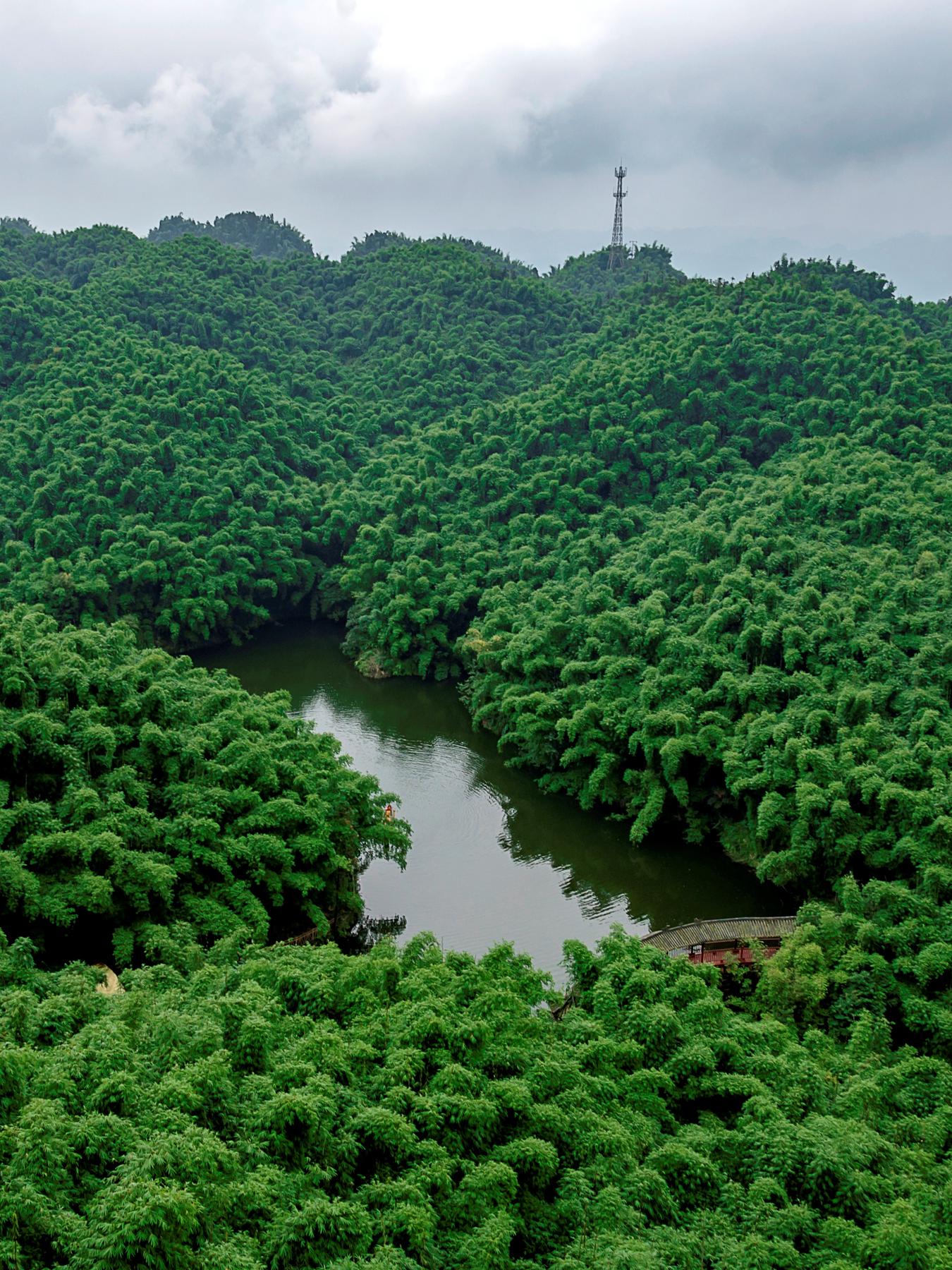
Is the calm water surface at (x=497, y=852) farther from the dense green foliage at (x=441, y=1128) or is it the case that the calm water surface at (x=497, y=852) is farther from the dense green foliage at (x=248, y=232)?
the dense green foliage at (x=248, y=232)

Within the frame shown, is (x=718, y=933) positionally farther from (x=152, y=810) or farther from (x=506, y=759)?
(x=506, y=759)

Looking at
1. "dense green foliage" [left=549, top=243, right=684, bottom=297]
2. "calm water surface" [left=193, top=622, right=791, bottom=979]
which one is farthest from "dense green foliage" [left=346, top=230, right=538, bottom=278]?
"calm water surface" [left=193, top=622, right=791, bottom=979]

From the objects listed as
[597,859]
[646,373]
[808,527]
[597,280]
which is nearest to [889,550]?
[808,527]

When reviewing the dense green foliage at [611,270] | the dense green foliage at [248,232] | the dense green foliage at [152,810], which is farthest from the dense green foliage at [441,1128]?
the dense green foliage at [248,232]

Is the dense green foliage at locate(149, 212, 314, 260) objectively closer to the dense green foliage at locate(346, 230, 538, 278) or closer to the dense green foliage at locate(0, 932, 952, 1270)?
the dense green foliage at locate(346, 230, 538, 278)

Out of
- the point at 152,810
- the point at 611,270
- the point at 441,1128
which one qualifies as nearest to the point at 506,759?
the point at 152,810

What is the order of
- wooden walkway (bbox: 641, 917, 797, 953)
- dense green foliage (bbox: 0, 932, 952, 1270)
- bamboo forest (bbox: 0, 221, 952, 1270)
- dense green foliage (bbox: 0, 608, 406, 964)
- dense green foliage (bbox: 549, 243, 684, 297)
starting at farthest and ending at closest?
1. dense green foliage (bbox: 549, 243, 684, 297)
2. wooden walkway (bbox: 641, 917, 797, 953)
3. dense green foliage (bbox: 0, 608, 406, 964)
4. bamboo forest (bbox: 0, 221, 952, 1270)
5. dense green foliage (bbox: 0, 932, 952, 1270)
